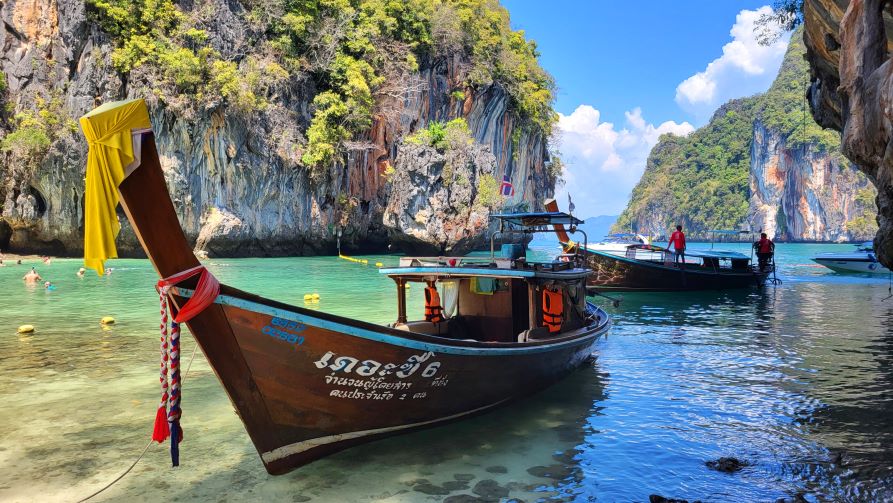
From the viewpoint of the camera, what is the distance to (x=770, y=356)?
10.2 metres

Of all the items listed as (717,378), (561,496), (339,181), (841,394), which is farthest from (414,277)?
(339,181)

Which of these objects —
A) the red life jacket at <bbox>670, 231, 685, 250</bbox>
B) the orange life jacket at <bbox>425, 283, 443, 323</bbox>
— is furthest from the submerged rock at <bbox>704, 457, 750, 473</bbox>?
the red life jacket at <bbox>670, 231, 685, 250</bbox>

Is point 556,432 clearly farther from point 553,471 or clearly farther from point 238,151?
point 238,151

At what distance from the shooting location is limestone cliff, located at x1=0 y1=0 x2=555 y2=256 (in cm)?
2720

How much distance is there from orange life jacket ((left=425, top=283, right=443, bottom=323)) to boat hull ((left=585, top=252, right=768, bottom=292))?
1158 cm

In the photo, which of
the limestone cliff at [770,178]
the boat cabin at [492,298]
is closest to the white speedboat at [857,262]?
the boat cabin at [492,298]

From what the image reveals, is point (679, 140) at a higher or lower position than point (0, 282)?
higher

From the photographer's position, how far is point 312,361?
15.7 ft

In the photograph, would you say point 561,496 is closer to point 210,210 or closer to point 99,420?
point 99,420

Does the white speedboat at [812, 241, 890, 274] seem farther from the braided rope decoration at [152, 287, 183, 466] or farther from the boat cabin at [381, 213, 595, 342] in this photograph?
the braided rope decoration at [152, 287, 183, 466]

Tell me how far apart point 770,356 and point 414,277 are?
22.2 feet

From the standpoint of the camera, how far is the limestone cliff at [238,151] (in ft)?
89.2

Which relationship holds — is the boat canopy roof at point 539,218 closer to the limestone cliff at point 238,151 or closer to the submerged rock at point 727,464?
the submerged rock at point 727,464

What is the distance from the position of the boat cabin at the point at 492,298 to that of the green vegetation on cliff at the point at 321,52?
23.5 m
